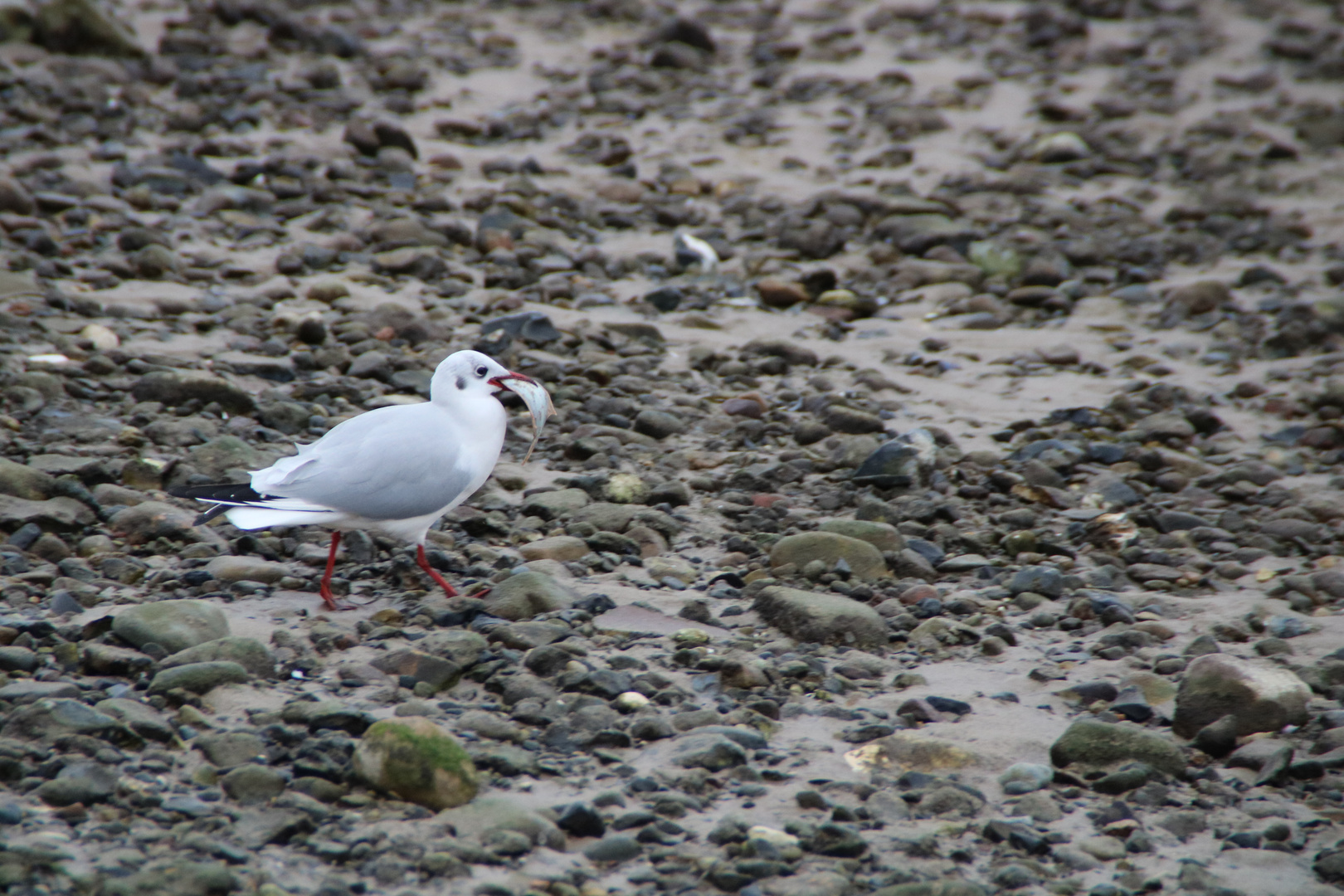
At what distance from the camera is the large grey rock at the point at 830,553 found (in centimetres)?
471

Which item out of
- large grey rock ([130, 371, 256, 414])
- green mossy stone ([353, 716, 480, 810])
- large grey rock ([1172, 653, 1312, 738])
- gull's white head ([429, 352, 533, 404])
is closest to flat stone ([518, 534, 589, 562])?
gull's white head ([429, 352, 533, 404])

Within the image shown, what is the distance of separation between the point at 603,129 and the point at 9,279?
4671mm

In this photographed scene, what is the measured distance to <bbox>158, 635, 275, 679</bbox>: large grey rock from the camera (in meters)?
3.68

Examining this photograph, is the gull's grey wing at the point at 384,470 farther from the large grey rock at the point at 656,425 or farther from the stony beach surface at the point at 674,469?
the large grey rock at the point at 656,425

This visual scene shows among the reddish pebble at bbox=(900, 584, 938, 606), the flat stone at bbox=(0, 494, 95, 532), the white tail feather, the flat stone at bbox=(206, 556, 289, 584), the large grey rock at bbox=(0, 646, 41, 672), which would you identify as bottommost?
the flat stone at bbox=(206, 556, 289, 584)

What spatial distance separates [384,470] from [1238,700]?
2.70 metres

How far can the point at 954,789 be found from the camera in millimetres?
3459

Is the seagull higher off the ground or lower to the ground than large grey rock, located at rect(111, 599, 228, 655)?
higher

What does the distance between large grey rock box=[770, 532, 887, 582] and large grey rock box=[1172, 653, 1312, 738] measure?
3.88 feet

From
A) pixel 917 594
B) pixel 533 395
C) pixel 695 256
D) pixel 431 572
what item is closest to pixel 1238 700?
pixel 917 594

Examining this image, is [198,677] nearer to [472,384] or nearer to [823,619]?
[472,384]

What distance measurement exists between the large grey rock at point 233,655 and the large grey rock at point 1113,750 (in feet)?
7.40

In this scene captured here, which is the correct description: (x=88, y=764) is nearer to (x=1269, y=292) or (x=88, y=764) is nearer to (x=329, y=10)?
(x=1269, y=292)

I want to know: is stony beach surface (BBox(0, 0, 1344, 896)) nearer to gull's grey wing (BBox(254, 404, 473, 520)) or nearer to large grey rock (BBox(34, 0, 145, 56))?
large grey rock (BBox(34, 0, 145, 56))
